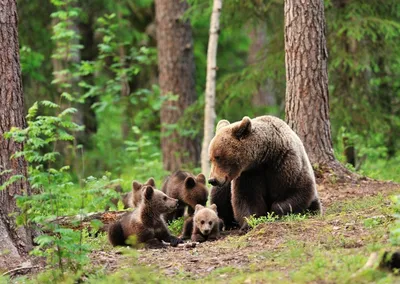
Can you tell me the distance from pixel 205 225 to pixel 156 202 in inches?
28.3

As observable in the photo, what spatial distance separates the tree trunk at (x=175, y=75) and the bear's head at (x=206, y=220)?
28.9 feet

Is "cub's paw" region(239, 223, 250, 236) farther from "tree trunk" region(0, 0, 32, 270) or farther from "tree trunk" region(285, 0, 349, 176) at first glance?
"tree trunk" region(285, 0, 349, 176)

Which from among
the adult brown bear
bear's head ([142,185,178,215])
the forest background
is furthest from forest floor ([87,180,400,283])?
the forest background

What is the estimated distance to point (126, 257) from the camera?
26.5 feet

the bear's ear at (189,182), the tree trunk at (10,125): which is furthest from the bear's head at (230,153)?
the tree trunk at (10,125)

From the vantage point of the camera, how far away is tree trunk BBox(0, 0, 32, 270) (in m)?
8.19

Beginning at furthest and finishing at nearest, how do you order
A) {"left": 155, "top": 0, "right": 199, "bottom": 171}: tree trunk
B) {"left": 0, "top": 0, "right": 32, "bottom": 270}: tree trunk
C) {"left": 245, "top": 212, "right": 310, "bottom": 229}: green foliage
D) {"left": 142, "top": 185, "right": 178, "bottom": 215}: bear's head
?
{"left": 155, "top": 0, "right": 199, "bottom": 171}: tree trunk
{"left": 142, "top": 185, "right": 178, "bottom": 215}: bear's head
{"left": 245, "top": 212, "right": 310, "bottom": 229}: green foliage
{"left": 0, "top": 0, "right": 32, "bottom": 270}: tree trunk

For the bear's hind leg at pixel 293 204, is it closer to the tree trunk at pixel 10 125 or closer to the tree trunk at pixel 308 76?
the tree trunk at pixel 308 76

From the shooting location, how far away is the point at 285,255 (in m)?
7.24

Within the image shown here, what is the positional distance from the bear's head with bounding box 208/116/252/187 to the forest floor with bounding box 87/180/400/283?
79 cm

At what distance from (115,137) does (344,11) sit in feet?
43.4

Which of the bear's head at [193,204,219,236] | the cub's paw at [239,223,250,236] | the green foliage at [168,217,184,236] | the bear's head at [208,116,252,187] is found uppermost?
the bear's head at [208,116,252,187]

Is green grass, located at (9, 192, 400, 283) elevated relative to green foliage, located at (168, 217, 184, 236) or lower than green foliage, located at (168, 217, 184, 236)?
elevated

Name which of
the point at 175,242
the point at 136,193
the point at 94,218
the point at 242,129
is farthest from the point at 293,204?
the point at 94,218
